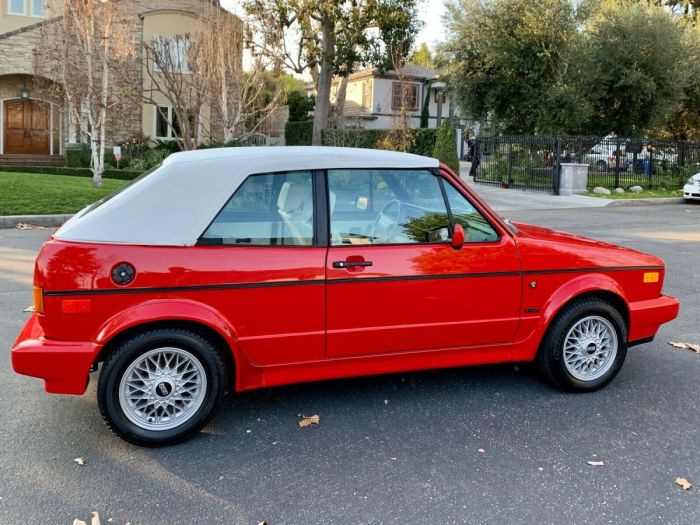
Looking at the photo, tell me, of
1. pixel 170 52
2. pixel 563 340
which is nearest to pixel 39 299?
pixel 563 340

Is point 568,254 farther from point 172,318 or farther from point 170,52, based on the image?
point 170,52

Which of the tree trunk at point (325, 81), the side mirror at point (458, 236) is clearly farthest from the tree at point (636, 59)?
the side mirror at point (458, 236)

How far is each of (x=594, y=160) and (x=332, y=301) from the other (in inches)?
876

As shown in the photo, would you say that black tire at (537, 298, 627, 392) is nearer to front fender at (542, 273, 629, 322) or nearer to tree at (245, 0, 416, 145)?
front fender at (542, 273, 629, 322)

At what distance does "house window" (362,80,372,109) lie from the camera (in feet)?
144

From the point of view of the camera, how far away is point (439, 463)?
11.5ft

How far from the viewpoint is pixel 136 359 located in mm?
3564

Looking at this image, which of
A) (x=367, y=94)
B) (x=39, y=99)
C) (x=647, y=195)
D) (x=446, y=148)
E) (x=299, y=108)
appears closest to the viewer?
(x=446, y=148)

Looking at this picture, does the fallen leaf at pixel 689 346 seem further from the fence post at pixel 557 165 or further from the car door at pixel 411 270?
the fence post at pixel 557 165

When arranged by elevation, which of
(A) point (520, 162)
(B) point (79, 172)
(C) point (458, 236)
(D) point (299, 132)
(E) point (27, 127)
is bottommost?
(C) point (458, 236)

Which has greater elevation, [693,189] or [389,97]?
[389,97]

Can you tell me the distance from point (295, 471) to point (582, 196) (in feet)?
66.0

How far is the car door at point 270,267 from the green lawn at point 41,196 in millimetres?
10565

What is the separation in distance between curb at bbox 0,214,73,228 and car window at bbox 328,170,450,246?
395 inches
